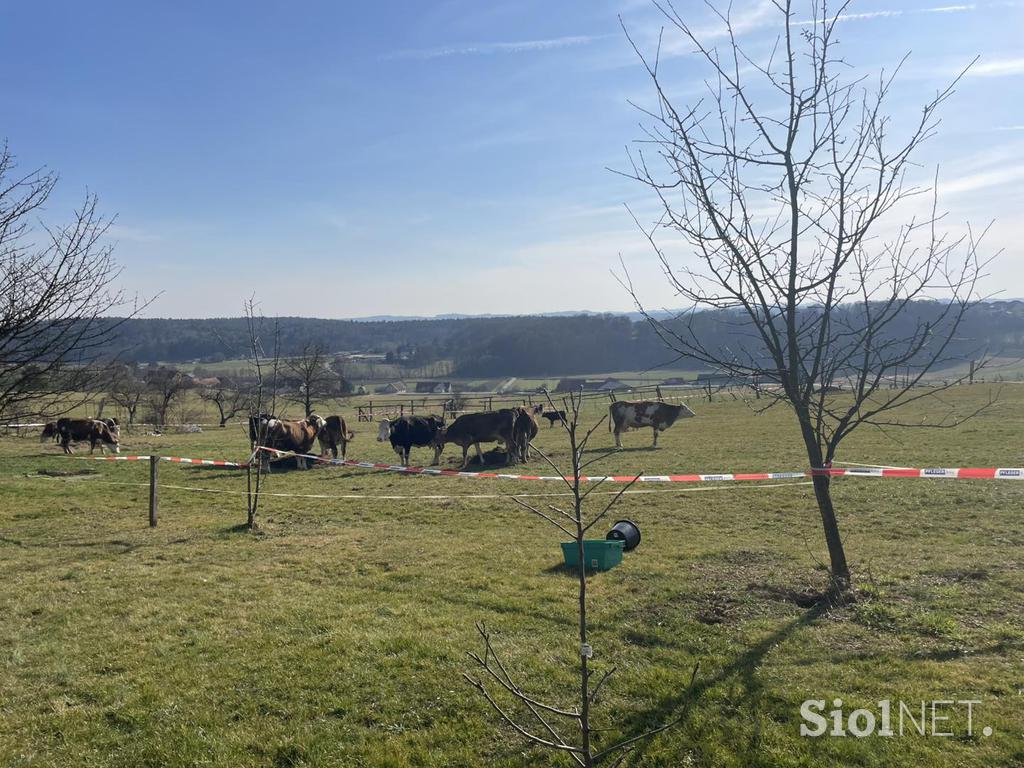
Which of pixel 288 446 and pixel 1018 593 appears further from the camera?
pixel 288 446

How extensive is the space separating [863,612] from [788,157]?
4057 millimetres

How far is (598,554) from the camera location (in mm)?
7809

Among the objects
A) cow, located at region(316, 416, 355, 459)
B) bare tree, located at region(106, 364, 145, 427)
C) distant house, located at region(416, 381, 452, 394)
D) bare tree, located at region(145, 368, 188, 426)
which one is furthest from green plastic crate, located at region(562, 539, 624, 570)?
distant house, located at region(416, 381, 452, 394)

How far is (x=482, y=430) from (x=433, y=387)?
69822 mm

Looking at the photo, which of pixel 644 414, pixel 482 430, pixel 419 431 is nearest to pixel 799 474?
pixel 482 430

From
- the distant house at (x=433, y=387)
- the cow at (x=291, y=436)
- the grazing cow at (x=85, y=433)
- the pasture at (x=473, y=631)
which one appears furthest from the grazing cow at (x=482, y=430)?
the distant house at (x=433, y=387)

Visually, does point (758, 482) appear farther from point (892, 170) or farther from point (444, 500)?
point (892, 170)

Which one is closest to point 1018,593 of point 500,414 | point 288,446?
point 500,414

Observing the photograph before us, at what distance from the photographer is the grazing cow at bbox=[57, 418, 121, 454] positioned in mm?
22250

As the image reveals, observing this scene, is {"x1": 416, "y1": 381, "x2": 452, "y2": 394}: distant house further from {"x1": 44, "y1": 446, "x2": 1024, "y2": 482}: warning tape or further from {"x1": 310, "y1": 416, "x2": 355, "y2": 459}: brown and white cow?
{"x1": 44, "y1": 446, "x2": 1024, "y2": 482}: warning tape

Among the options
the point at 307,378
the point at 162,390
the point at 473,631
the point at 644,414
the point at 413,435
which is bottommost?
the point at 473,631

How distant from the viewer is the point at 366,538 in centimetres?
1030

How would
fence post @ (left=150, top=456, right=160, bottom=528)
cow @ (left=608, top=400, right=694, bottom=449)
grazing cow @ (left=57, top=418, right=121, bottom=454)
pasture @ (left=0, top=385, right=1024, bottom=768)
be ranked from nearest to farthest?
pasture @ (left=0, top=385, right=1024, bottom=768) → fence post @ (left=150, top=456, right=160, bottom=528) → grazing cow @ (left=57, top=418, right=121, bottom=454) → cow @ (left=608, top=400, right=694, bottom=449)

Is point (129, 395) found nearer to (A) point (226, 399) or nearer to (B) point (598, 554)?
(A) point (226, 399)
